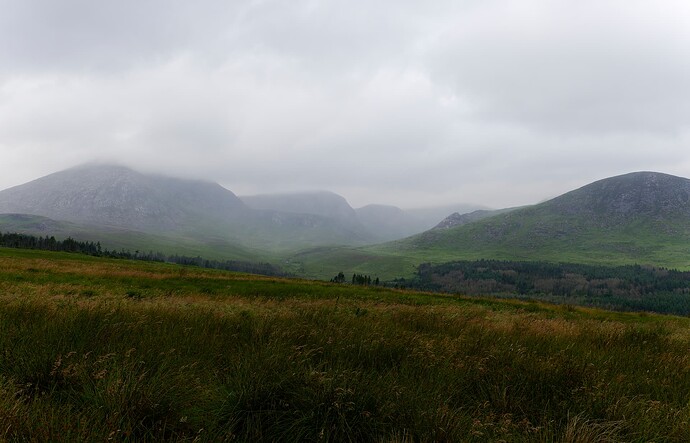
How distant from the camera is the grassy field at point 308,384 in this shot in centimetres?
361

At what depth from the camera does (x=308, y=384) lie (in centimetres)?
430

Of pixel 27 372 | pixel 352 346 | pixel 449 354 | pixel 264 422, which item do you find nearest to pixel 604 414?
pixel 449 354

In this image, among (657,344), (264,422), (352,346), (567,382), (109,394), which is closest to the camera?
(109,394)

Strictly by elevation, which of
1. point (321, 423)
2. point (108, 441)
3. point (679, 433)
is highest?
point (108, 441)

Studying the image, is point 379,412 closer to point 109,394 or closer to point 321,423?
point 321,423

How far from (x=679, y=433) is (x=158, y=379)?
21.0 ft

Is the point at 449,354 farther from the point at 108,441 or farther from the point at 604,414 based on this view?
the point at 108,441

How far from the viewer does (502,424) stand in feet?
13.2

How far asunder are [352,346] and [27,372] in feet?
15.0

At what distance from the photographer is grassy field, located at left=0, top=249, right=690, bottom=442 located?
3.61 metres

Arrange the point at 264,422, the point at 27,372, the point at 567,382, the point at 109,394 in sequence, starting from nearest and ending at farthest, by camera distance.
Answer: the point at 109,394, the point at 264,422, the point at 27,372, the point at 567,382

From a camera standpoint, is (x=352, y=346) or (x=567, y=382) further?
(x=352, y=346)

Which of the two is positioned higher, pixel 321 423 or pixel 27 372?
pixel 27 372

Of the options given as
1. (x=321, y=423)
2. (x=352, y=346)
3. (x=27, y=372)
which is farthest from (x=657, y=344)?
(x=27, y=372)
